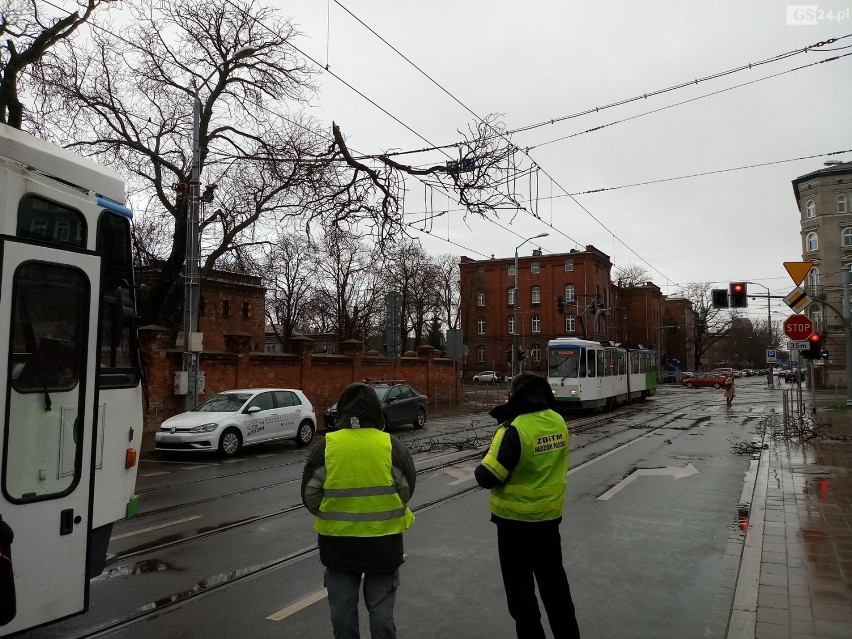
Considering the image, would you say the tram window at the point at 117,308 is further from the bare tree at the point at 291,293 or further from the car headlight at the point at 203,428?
the bare tree at the point at 291,293

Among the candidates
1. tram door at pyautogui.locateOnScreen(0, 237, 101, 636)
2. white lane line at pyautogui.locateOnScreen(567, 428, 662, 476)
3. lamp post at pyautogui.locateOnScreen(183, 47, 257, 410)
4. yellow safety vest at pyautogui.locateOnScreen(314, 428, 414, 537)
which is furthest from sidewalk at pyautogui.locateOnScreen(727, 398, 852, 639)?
lamp post at pyautogui.locateOnScreen(183, 47, 257, 410)

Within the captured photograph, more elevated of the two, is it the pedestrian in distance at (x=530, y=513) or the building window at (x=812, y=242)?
the building window at (x=812, y=242)

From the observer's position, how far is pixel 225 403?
15.1 meters

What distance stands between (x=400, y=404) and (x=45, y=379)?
55.6 ft

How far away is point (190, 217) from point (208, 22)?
7.13 metres

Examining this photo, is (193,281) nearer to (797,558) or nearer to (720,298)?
(797,558)

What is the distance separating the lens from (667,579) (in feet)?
19.4

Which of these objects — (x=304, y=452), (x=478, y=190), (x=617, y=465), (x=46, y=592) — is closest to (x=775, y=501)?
(x=617, y=465)

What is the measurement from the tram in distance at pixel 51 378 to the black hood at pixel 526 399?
265 centimetres

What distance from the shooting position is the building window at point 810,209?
2128 inches

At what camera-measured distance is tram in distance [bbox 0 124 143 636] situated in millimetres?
3682

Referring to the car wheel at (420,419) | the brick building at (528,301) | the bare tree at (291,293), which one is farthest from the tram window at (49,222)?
the brick building at (528,301)

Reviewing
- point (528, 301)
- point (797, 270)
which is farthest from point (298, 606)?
point (528, 301)

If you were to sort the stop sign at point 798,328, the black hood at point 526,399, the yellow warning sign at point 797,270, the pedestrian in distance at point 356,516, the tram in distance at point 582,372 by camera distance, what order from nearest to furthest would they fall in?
the pedestrian in distance at point 356,516, the black hood at point 526,399, the yellow warning sign at point 797,270, the stop sign at point 798,328, the tram in distance at point 582,372
